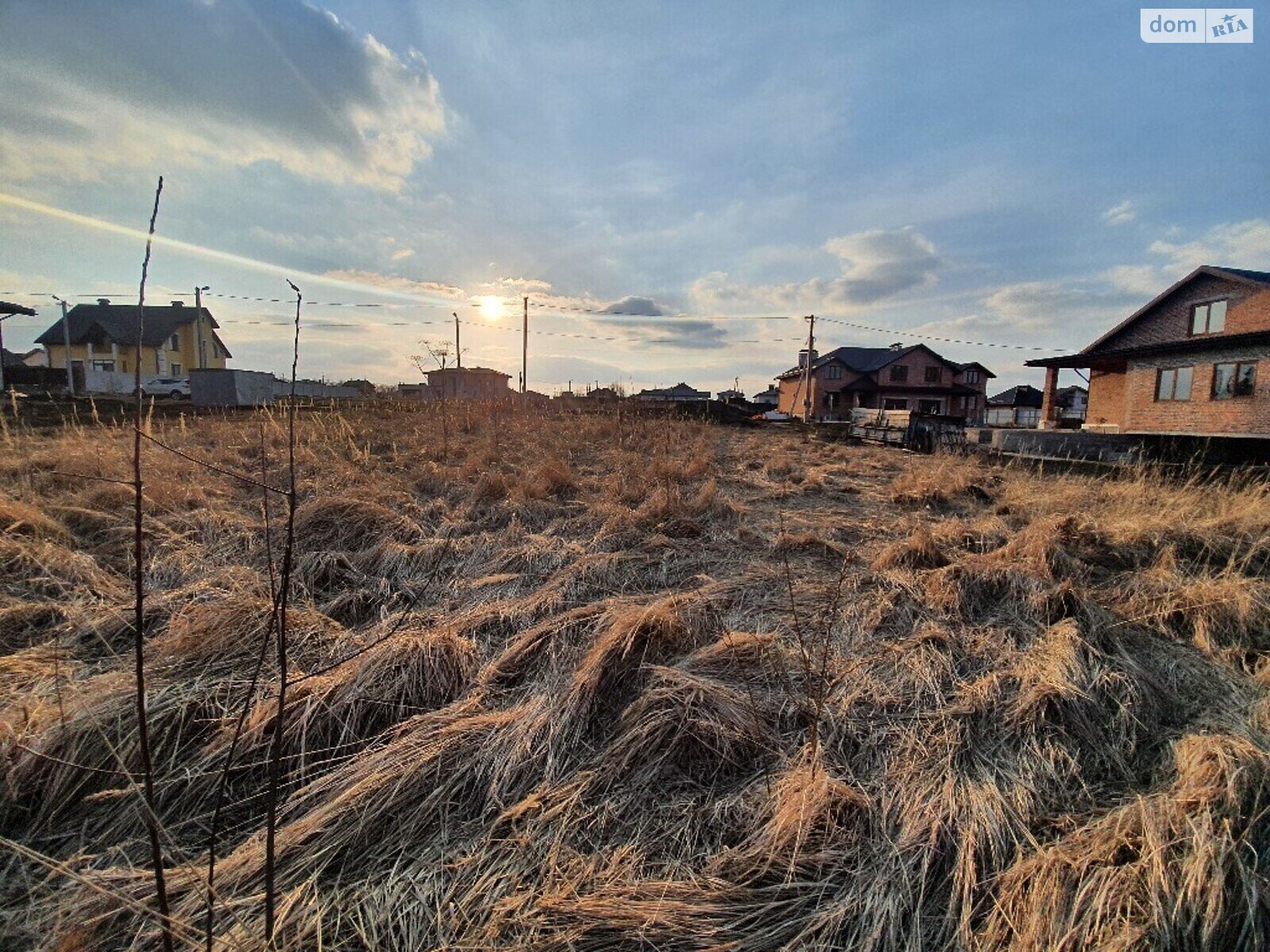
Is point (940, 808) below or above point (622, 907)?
above

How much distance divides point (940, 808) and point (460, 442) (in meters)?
8.42

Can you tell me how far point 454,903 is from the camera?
1.38m

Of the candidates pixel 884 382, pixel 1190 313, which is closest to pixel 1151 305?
pixel 1190 313

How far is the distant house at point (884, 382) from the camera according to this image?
143 ft

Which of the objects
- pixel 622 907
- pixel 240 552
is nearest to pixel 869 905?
pixel 622 907

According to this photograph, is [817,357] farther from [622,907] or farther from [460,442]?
[622,907]

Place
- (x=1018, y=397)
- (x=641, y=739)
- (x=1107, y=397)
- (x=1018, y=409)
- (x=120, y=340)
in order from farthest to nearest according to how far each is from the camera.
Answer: (x=1018, y=397) < (x=1018, y=409) < (x=120, y=340) < (x=1107, y=397) < (x=641, y=739)

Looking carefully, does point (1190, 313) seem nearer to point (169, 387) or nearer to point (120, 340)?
point (169, 387)

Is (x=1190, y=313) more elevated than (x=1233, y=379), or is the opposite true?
(x=1190, y=313)

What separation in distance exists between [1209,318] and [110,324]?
61.5 metres

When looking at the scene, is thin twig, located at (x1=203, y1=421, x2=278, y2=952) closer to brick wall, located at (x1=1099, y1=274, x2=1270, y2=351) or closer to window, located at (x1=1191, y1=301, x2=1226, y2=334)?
brick wall, located at (x1=1099, y1=274, x2=1270, y2=351)

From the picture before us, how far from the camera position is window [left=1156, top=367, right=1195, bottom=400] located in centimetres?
1873

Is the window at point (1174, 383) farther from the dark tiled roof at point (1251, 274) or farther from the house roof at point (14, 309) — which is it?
the house roof at point (14, 309)

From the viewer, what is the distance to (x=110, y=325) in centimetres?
3619
